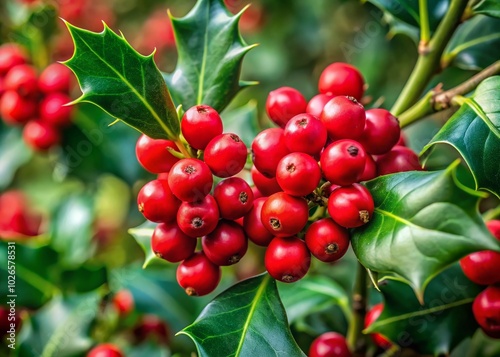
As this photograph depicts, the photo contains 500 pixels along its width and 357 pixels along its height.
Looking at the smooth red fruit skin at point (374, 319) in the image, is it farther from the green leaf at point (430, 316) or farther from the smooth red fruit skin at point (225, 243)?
the smooth red fruit skin at point (225, 243)

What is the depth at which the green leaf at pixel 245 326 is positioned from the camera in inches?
44.5

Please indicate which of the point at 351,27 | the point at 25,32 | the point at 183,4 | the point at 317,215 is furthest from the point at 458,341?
the point at 183,4

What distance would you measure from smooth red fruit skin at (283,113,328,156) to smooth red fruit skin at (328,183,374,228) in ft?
0.34

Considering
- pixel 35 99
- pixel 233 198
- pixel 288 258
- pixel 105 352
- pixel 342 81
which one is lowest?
pixel 105 352

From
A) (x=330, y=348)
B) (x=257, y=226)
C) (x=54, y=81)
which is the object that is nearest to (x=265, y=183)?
Answer: (x=257, y=226)

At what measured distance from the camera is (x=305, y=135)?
1.08 m

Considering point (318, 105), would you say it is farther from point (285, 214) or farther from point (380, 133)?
point (285, 214)

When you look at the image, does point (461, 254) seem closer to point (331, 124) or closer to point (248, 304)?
point (331, 124)

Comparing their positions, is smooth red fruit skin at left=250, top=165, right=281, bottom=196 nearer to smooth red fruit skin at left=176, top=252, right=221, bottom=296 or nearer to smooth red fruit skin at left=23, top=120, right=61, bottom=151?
smooth red fruit skin at left=176, top=252, right=221, bottom=296

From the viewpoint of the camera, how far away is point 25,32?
2.25 m

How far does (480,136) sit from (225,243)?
0.56 metres

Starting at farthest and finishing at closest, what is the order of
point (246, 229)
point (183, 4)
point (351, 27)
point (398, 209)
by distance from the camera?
point (183, 4) → point (351, 27) → point (246, 229) → point (398, 209)

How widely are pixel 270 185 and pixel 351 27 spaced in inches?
90.5

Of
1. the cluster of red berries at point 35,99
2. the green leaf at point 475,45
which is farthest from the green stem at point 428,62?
the cluster of red berries at point 35,99
